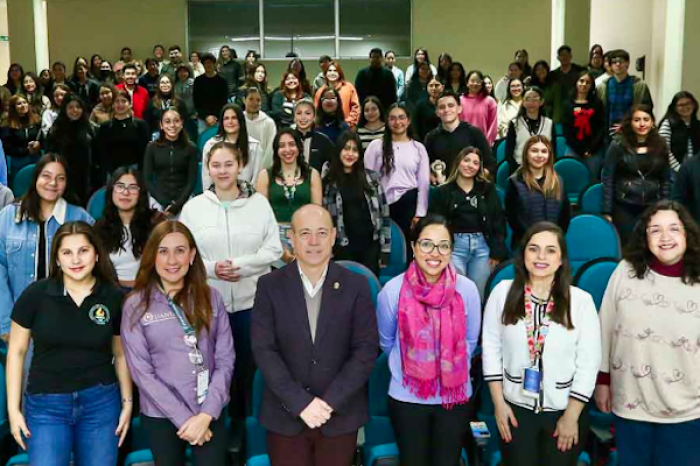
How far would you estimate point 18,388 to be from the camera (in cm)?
278

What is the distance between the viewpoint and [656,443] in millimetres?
2896

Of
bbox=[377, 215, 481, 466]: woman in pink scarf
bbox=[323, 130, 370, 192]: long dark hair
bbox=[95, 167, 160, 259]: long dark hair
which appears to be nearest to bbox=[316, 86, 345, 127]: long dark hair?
bbox=[323, 130, 370, 192]: long dark hair

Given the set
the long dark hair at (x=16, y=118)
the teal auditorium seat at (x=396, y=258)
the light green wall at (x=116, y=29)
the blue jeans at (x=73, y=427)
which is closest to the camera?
the blue jeans at (x=73, y=427)

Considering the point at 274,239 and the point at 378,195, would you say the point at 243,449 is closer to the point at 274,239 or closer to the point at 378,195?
the point at 274,239

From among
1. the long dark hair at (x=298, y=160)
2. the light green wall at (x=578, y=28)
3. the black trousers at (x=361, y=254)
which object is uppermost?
the light green wall at (x=578, y=28)

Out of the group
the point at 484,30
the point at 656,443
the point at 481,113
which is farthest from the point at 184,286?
the point at 484,30

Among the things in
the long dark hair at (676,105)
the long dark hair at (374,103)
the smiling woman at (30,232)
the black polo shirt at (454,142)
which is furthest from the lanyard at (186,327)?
the long dark hair at (676,105)

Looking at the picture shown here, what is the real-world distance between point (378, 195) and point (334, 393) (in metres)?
1.95

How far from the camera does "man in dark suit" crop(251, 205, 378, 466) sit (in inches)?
111

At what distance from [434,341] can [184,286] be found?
1.02 m

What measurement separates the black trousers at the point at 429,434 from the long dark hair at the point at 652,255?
0.91 metres

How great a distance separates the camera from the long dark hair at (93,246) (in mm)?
2855

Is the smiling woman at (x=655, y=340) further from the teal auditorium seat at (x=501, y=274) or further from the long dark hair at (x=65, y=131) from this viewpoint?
the long dark hair at (x=65, y=131)

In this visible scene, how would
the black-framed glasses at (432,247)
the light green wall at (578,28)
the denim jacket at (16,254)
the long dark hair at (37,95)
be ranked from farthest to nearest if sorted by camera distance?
the light green wall at (578,28), the long dark hair at (37,95), the denim jacket at (16,254), the black-framed glasses at (432,247)
